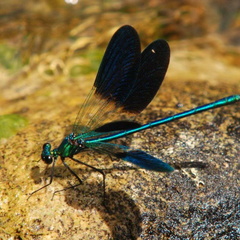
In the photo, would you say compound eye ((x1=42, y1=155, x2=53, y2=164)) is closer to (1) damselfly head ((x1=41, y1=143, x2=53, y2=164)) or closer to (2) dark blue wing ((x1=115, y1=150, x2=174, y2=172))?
(1) damselfly head ((x1=41, y1=143, x2=53, y2=164))

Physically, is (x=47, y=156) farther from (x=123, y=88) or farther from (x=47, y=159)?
(x=123, y=88)

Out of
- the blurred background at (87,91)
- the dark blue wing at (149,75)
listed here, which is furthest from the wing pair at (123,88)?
the blurred background at (87,91)

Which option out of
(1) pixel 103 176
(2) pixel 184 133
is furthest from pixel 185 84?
(1) pixel 103 176

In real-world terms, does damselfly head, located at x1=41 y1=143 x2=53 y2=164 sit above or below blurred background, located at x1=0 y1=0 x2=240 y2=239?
above

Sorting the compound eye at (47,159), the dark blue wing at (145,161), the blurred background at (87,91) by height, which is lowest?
the blurred background at (87,91)

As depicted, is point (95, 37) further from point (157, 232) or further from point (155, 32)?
point (157, 232)

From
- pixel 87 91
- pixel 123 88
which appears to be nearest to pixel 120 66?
pixel 123 88

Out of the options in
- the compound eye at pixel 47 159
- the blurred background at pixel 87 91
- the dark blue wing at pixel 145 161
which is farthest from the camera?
the compound eye at pixel 47 159

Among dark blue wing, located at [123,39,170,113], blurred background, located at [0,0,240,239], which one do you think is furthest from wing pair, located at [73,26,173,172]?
blurred background, located at [0,0,240,239]

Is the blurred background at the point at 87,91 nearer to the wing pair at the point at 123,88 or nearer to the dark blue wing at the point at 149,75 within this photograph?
the wing pair at the point at 123,88
